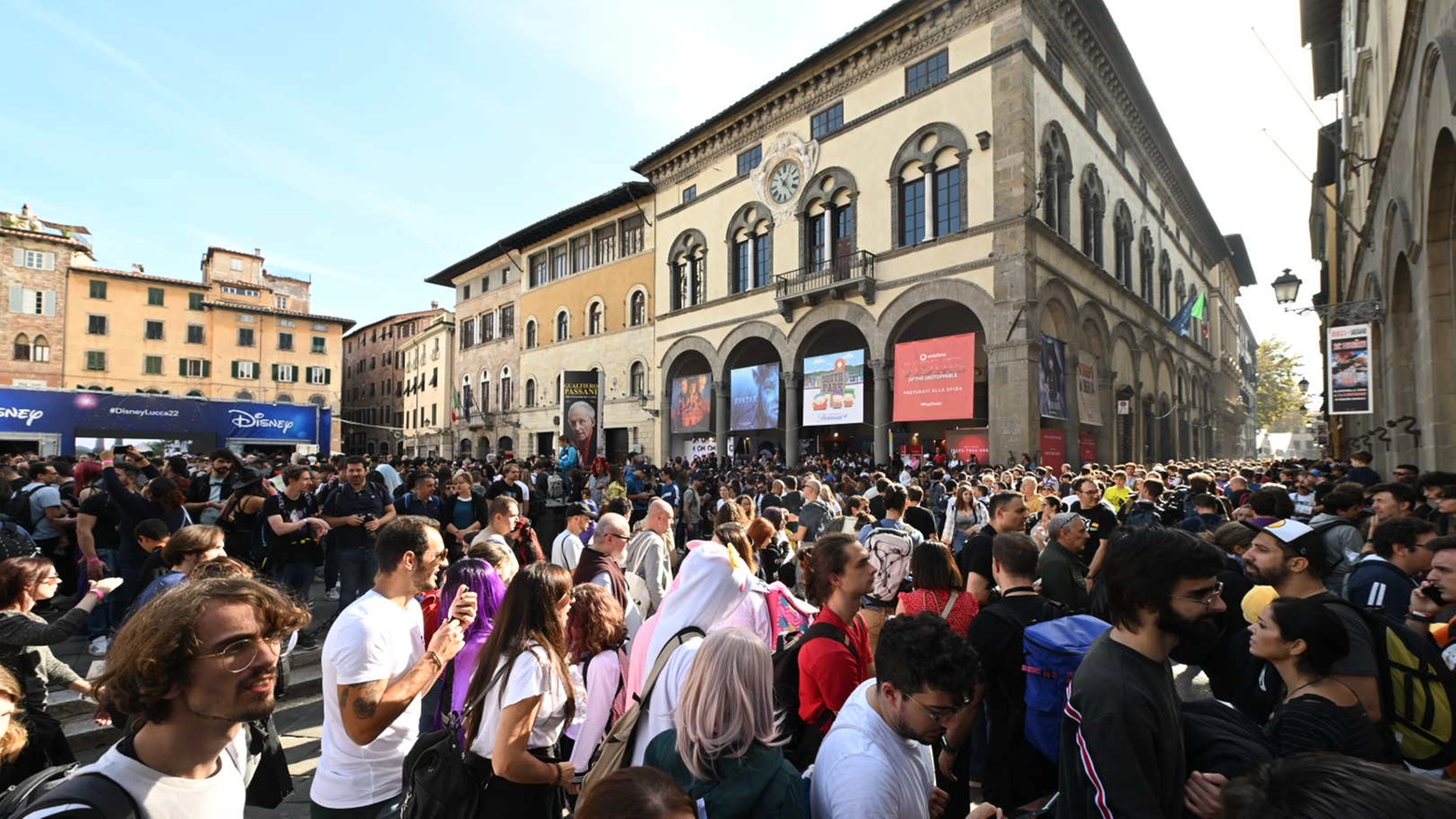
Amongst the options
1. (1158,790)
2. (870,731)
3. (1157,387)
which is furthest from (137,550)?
(1157,387)

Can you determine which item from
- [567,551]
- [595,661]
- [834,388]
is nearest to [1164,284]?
[834,388]

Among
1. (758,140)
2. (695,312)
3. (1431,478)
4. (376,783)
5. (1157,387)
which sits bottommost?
(376,783)

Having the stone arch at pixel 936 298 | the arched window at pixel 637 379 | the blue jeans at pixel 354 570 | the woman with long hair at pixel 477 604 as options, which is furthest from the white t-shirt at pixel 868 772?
the arched window at pixel 637 379

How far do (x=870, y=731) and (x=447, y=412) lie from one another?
4731 cm

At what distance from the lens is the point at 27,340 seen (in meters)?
43.2

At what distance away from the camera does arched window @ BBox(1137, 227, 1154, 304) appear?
29594 mm

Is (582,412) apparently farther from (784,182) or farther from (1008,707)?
(1008,707)

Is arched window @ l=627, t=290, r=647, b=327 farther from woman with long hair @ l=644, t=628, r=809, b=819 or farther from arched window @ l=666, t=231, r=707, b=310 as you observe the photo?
woman with long hair @ l=644, t=628, r=809, b=819

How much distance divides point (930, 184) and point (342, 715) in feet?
71.1

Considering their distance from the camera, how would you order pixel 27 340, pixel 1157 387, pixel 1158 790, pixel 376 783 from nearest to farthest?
pixel 1158 790 < pixel 376 783 < pixel 1157 387 < pixel 27 340

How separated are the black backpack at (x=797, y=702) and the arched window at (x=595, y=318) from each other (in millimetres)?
31709

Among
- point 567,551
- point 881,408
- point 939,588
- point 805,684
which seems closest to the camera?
point 805,684

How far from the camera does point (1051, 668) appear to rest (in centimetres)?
284

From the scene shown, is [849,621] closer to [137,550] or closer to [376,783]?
[376,783]
